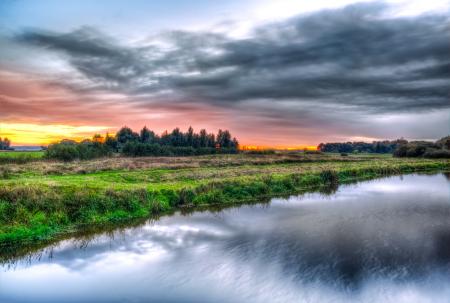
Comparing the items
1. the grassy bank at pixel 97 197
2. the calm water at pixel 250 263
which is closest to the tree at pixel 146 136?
Answer: the grassy bank at pixel 97 197

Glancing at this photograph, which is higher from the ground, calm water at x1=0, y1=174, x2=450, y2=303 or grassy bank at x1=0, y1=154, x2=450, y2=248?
grassy bank at x1=0, y1=154, x2=450, y2=248

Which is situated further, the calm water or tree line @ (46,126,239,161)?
tree line @ (46,126,239,161)

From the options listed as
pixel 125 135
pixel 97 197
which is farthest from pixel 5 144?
pixel 97 197

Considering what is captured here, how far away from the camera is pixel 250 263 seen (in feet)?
37.9

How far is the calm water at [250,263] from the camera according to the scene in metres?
9.34

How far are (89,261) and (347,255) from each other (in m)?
9.51

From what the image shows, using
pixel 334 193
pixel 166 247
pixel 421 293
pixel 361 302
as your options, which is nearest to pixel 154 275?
pixel 166 247

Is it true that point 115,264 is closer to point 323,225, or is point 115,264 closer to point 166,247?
point 166,247

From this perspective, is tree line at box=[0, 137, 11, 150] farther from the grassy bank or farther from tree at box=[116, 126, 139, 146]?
the grassy bank

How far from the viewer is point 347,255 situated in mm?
12297

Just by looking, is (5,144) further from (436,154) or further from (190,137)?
(436,154)

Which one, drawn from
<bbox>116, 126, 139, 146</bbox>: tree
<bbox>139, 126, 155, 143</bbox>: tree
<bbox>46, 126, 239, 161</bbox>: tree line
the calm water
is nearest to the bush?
<bbox>46, 126, 239, 161</bbox>: tree line

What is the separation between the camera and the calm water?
9344 mm

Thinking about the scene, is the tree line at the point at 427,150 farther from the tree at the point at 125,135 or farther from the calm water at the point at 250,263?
the tree at the point at 125,135
